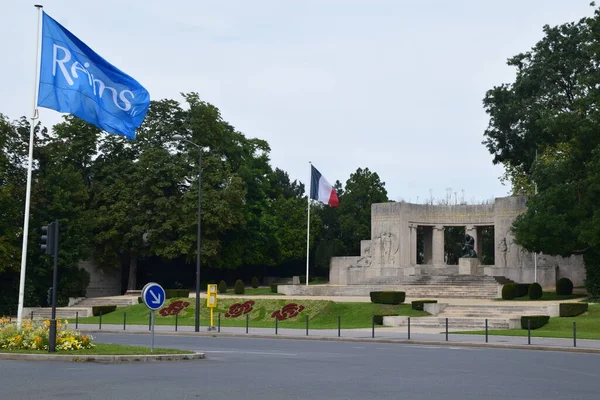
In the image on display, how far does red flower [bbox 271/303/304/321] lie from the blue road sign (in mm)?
25310

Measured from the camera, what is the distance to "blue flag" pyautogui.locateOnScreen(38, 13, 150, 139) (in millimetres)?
23266

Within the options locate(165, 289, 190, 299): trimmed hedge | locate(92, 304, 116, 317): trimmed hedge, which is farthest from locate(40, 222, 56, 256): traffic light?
locate(165, 289, 190, 299): trimmed hedge

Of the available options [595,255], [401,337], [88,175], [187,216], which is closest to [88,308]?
[187,216]

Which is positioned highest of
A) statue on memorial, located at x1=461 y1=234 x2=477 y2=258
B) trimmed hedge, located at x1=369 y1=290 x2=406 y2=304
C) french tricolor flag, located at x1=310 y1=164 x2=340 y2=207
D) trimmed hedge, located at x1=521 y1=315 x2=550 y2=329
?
french tricolor flag, located at x1=310 y1=164 x2=340 y2=207

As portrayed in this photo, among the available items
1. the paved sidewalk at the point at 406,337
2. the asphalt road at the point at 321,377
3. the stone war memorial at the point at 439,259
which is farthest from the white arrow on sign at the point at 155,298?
the stone war memorial at the point at 439,259

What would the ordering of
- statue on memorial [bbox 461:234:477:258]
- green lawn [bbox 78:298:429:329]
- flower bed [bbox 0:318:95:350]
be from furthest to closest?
statue on memorial [bbox 461:234:477:258]
green lawn [bbox 78:298:429:329]
flower bed [bbox 0:318:95:350]

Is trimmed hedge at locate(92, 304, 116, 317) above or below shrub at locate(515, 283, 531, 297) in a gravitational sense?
below

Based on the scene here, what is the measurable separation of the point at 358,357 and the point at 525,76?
5063 centimetres

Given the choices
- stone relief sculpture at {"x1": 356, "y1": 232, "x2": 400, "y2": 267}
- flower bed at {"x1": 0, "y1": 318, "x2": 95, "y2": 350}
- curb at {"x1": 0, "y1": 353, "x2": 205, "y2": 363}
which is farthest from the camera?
stone relief sculpture at {"x1": 356, "y1": 232, "x2": 400, "y2": 267}

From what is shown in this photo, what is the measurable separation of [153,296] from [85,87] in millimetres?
6538

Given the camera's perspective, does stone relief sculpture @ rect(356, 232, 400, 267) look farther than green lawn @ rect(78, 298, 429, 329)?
Yes

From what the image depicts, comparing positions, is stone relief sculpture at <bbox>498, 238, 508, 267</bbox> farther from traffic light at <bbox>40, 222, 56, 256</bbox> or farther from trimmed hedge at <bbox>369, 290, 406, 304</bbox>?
traffic light at <bbox>40, 222, 56, 256</bbox>

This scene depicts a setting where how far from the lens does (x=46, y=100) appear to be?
23109 millimetres

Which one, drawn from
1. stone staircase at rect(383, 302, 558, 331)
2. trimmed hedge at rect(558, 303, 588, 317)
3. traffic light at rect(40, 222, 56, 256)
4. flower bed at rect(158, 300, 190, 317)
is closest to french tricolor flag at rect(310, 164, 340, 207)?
flower bed at rect(158, 300, 190, 317)
